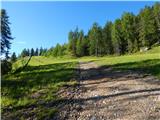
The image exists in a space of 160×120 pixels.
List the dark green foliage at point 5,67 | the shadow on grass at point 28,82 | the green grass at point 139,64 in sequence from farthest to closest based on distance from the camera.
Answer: the dark green foliage at point 5,67 → the green grass at point 139,64 → the shadow on grass at point 28,82

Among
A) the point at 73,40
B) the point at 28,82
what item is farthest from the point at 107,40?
the point at 28,82

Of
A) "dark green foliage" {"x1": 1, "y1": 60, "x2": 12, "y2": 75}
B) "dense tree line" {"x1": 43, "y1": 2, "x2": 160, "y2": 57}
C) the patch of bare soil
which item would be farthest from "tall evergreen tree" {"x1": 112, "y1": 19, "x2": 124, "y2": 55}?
the patch of bare soil

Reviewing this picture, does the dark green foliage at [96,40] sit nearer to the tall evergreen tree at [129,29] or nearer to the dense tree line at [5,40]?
the tall evergreen tree at [129,29]

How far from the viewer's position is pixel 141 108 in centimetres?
1150

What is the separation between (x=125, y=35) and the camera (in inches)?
4281

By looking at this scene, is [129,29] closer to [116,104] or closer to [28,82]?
[28,82]

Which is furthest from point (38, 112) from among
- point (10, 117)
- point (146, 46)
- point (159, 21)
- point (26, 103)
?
point (159, 21)

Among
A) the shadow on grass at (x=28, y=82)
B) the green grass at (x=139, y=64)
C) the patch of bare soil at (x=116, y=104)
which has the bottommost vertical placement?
the patch of bare soil at (x=116, y=104)

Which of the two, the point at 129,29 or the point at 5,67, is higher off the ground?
the point at 129,29

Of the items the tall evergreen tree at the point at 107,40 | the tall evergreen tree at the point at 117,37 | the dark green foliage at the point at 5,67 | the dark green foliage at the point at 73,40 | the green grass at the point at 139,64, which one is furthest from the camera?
the dark green foliage at the point at 73,40

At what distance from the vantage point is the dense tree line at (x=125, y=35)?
10312 centimetres

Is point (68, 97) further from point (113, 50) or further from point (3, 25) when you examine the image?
point (113, 50)

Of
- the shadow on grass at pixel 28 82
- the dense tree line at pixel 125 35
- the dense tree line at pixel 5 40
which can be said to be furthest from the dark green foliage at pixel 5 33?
the dense tree line at pixel 125 35

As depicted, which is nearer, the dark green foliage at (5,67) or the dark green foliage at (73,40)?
the dark green foliage at (5,67)
